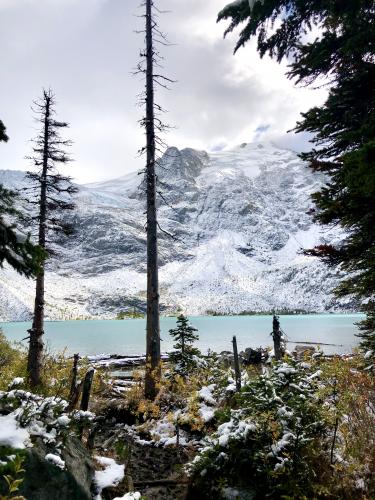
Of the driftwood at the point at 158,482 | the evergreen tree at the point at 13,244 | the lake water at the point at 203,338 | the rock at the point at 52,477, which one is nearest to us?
the rock at the point at 52,477

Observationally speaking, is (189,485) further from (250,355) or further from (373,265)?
(250,355)

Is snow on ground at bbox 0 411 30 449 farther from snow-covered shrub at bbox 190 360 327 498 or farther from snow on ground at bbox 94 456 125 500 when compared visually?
snow-covered shrub at bbox 190 360 327 498

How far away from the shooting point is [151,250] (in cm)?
1517

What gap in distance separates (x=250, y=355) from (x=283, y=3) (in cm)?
2164

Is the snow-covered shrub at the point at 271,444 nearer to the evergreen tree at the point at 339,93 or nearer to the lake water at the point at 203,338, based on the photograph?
the evergreen tree at the point at 339,93

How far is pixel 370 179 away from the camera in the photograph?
5.57m

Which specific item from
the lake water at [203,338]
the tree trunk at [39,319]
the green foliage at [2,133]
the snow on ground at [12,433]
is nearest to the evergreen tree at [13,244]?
the green foliage at [2,133]

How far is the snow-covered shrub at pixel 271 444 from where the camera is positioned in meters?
5.91

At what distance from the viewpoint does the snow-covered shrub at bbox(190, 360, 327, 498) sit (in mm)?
5914

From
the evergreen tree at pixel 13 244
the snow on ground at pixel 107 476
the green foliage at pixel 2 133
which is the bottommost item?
the snow on ground at pixel 107 476

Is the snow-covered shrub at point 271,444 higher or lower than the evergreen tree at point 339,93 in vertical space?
lower

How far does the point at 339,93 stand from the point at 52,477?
9.43m

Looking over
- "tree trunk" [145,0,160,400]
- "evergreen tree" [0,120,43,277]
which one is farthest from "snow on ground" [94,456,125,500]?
"tree trunk" [145,0,160,400]

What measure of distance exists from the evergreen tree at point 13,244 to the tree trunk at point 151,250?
8.85 metres
